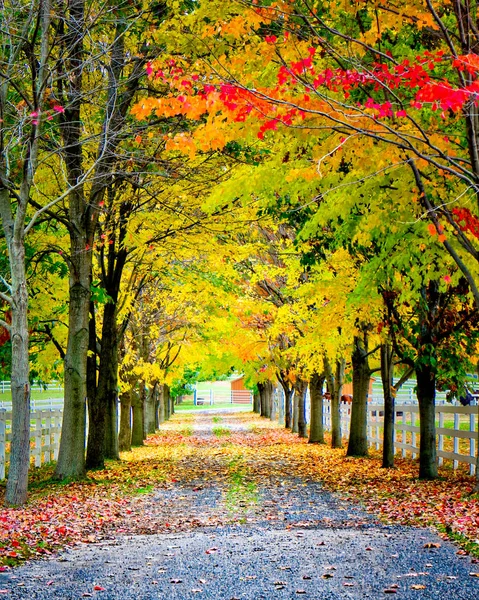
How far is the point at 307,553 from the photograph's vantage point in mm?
7379

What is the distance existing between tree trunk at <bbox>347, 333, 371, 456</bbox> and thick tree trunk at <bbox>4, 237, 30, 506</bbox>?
10.9 metres

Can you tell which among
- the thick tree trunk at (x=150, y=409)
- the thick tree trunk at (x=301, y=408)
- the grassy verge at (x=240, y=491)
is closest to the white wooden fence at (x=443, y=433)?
the thick tree trunk at (x=301, y=408)

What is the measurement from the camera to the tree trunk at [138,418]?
2783 cm

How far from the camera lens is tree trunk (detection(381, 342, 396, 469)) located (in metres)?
17.4

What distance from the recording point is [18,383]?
448 inches

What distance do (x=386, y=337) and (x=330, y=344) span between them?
3.48 meters

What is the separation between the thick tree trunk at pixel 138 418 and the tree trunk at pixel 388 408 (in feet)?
39.9

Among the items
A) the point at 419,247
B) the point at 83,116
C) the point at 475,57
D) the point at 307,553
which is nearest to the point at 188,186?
the point at 83,116

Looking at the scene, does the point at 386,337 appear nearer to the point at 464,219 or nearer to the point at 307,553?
the point at 464,219

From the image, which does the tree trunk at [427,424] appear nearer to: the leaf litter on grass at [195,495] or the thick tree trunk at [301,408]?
the leaf litter on grass at [195,495]

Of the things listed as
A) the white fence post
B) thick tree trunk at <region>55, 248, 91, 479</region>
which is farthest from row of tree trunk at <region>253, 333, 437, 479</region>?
the white fence post

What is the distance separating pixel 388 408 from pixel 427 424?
134 inches

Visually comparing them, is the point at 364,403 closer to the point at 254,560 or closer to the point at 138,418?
the point at 138,418

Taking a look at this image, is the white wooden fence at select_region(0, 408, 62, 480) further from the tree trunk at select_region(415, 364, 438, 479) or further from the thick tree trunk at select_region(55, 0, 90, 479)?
the tree trunk at select_region(415, 364, 438, 479)
